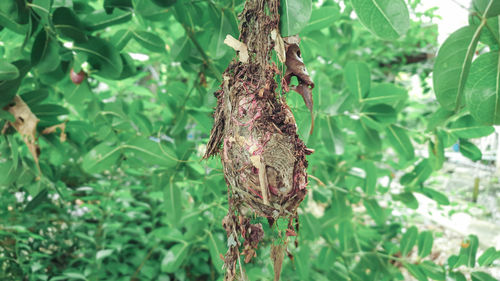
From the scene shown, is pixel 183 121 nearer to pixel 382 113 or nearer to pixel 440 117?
pixel 382 113

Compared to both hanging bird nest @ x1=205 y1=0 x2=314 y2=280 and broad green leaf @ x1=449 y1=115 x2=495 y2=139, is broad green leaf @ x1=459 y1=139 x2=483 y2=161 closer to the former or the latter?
broad green leaf @ x1=449 y1=115 x2=495 y2=139

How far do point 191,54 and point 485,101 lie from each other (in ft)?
2.10

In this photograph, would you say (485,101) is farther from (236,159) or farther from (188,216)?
(188,216)

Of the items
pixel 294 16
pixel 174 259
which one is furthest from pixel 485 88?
pixel 174 259

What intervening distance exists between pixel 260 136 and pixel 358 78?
56 centimetres

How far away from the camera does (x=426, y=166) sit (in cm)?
111

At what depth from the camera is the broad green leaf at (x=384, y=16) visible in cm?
36

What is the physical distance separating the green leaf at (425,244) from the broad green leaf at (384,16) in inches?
40.8

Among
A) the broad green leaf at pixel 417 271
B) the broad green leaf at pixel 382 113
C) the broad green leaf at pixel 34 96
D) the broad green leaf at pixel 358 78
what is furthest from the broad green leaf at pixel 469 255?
the broad green leaf at pixel 34 96

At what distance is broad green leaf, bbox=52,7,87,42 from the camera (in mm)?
597

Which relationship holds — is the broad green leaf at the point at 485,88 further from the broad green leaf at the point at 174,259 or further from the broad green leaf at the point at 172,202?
the broad green leaf at the point at 174,259

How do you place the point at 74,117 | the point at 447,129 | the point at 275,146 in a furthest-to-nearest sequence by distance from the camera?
1. the point at 74,117
2. the point at 447,129
3. the point at 275,146

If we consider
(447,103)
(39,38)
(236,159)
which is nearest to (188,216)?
(39,38)

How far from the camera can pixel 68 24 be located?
62cm
